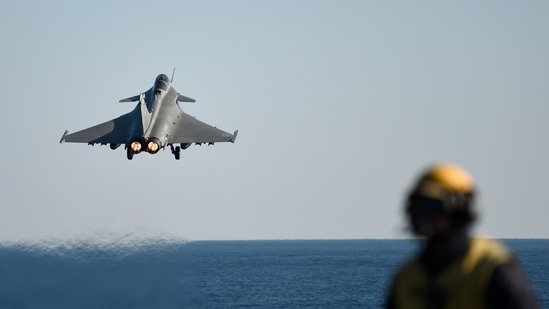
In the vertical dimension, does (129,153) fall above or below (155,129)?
below

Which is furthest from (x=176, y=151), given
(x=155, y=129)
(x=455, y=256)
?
(x=455, y=256)

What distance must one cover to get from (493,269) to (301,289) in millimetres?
172451

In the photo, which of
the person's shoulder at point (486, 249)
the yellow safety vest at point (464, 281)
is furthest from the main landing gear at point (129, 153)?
the person's shoulder at point (486, 249)

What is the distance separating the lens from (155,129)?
66.8m

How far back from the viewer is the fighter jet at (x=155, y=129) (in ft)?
215

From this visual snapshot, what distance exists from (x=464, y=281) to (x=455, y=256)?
0.56 ft

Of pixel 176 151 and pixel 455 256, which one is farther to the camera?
pixel 176 151

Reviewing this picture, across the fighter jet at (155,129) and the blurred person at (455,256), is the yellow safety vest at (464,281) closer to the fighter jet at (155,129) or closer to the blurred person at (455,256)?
the blurred person at (455,256)

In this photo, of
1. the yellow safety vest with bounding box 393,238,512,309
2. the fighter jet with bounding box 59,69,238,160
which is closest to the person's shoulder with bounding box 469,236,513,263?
the yellow safety vest with bounding box 393,238,512,309

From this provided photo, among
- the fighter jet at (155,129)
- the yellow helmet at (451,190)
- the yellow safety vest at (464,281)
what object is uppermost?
the fighter jet at (155,129)

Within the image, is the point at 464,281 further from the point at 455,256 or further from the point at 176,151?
the point at 176,151

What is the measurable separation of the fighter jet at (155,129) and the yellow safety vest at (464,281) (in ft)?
192

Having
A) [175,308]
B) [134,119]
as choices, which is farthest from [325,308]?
[134,119]

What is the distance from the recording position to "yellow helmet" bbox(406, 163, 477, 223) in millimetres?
6199
